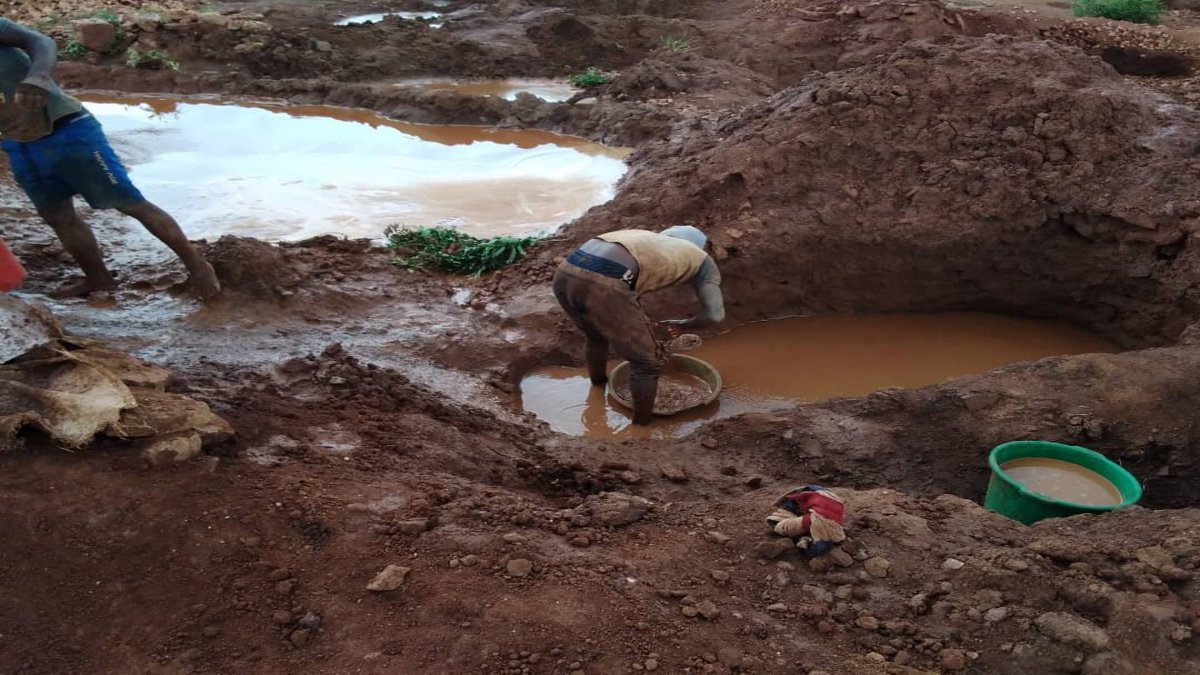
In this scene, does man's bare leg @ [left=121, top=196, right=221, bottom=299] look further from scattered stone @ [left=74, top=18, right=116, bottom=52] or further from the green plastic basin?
scattered stone @ [left=74, top=18, right=116, bottom=52]

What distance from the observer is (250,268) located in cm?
520

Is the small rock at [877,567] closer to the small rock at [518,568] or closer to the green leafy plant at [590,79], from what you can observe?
the small rock at [518,568]

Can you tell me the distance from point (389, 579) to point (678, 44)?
1115cm

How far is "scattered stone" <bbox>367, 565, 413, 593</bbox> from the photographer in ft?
8.46

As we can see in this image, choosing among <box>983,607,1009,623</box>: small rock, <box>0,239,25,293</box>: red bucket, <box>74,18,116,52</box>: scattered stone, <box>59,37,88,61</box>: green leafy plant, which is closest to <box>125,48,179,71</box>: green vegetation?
<box>74,18,116,52</box>: scattered stone

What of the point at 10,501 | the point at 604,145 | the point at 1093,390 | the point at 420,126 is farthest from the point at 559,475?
the point at 420,126

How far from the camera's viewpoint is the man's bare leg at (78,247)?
480 centimetres

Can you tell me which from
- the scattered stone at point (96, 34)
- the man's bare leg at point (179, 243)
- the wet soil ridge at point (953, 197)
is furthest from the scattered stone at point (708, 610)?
the scattered stone at point (96, 34)

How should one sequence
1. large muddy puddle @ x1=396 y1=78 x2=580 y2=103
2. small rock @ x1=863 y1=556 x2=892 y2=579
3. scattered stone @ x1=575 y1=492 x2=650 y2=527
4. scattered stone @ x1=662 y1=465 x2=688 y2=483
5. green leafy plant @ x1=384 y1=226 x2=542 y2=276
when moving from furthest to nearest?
1. large muddy puddle @ x1=396 y1=78 x2=580 y2=103
2. green leafy plant @ x1=384 y1=226 x2=542 y2=276
3. scattered stone @ x1=662 y1=465 x2=688 y2=483
4. scattered stone @ x1=575 y1=492 x2=650 y2=527
5. small rock @ x1=863 y1=556 x2=892 y2=579

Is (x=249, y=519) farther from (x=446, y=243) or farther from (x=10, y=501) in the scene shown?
(x=446, y=243)

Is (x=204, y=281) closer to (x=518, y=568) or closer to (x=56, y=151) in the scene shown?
(x=56, y=151)

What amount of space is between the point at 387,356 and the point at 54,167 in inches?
82.7

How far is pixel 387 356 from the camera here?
495 cm

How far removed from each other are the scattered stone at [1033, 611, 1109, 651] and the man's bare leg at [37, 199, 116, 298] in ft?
17.7
